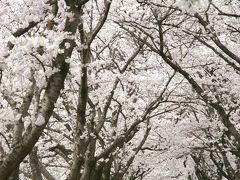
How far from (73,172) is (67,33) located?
9.26 ft

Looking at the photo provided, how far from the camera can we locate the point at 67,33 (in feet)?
15.2

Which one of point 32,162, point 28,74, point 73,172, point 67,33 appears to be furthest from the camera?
point 32,162

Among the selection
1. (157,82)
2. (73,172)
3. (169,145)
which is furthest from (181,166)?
(73,172)

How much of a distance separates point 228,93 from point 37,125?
925 cm

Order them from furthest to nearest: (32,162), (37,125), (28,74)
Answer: (32,162) → (28,74) → (37,125)

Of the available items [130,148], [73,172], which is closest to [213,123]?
[130,148]

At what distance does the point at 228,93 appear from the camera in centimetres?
1241

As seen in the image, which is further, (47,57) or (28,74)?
(28,74)

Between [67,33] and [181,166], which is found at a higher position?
[181,166]

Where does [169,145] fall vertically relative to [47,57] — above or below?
above

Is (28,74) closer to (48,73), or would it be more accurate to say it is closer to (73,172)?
(48,73)

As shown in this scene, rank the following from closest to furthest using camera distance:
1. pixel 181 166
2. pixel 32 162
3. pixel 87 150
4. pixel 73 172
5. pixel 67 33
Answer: pixel 67 33
pixel 73 172
pixel 87 150
pixel 32 162
pixel 181 166

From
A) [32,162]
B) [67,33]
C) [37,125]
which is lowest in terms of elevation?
[37,125]

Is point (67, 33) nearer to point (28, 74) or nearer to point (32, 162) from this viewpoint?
point (28, 74)
